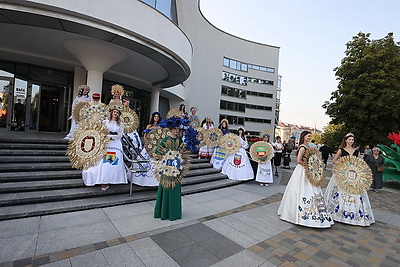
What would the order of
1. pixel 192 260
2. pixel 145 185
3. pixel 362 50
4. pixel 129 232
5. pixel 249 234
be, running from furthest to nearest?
pixel 362 50 → pixel 145 185 → pixel 249 234 → pixel 129 232 → pixel 192 260

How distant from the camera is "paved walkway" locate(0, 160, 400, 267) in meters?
3.00

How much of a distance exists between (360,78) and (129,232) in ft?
62.1

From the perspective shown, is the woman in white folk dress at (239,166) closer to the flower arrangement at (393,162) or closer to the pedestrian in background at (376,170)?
the pedestrian in background at (376,170)

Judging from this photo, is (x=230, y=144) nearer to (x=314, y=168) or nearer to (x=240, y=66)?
(x=314, y=168)

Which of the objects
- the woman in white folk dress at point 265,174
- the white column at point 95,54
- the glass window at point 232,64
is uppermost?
the glass window at point 232,64

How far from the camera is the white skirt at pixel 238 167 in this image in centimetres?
848

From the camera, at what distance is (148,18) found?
26.7 feet

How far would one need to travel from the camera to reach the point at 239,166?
8.54 m

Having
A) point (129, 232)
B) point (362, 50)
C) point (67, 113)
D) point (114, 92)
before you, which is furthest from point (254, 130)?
point (129, 232)

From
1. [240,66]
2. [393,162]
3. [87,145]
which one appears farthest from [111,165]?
[240,66]

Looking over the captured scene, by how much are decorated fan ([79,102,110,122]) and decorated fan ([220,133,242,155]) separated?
473 centimetres

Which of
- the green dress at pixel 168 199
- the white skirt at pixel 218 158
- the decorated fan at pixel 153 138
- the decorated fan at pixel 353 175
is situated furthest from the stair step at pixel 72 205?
the decorated fan at pixel 353 175

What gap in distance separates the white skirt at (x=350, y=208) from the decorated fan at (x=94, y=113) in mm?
6015

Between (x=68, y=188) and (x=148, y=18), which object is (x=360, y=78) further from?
(x=68, y=188)
